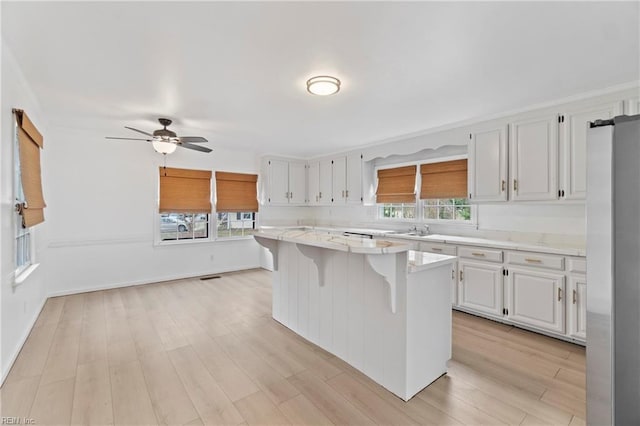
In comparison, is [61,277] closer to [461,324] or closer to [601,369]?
[461,324]

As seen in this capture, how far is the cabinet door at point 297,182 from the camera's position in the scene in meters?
6.33

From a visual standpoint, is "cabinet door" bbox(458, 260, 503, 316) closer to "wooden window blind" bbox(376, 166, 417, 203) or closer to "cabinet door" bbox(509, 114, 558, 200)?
"cabinet door" bbox(509, 114, 558, 200)

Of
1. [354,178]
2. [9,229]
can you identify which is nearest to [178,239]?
[9,229]

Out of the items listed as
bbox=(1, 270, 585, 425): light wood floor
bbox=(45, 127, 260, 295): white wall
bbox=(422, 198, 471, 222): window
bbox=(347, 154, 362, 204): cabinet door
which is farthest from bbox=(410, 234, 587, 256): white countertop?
bbox=(45, 127, 260, 295): white wall

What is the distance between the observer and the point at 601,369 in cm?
92

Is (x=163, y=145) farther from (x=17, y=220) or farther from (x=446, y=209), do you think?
(x=446, y=209)

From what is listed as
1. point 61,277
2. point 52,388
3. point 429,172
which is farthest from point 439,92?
point 61,277

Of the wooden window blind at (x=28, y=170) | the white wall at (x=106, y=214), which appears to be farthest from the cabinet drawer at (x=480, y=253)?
the wooden window blind at (x=28, y=170)

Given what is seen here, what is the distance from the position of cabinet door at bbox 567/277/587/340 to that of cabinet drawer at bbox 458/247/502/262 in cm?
65

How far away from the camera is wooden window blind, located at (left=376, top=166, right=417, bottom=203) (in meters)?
4.79

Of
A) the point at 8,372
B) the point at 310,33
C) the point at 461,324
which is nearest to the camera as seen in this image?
the point at 310,33

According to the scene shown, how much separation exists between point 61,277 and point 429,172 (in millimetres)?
5700

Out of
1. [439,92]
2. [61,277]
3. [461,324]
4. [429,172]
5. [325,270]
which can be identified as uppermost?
[439,92]

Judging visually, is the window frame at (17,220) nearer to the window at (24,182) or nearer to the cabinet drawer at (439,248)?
the window at (24,182)
